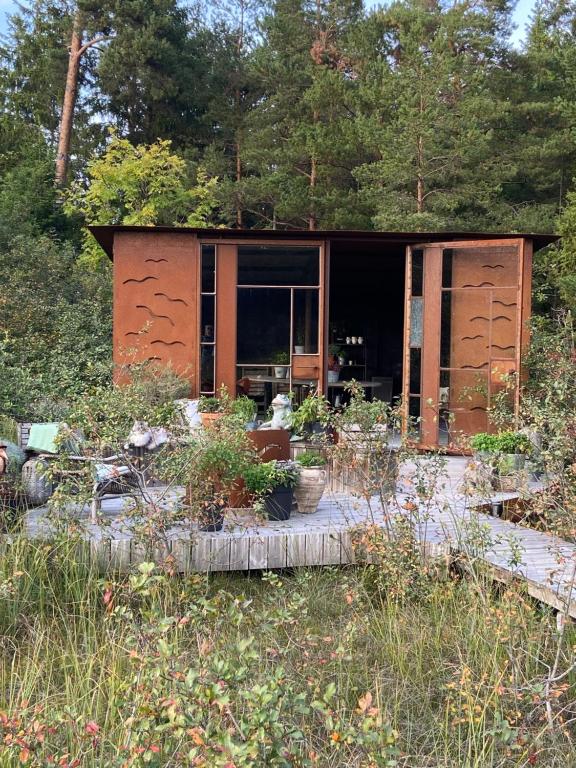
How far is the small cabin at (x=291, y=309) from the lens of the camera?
933cm

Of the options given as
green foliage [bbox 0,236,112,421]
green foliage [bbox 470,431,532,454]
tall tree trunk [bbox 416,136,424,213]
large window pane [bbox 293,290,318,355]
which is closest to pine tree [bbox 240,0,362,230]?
tall tree trunk [bbox 416,136,424,213]

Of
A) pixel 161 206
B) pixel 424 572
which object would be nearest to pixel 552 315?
pixel 161 206

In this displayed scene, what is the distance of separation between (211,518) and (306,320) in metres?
4.84

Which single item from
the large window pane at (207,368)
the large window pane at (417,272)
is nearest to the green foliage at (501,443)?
the large window pane at (417,272)

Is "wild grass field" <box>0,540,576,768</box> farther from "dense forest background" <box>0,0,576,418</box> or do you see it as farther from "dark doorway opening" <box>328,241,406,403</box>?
"dark doorway opening" <box>328,241,406,403</box>

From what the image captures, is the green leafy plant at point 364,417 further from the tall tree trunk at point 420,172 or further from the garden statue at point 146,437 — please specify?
the tall tree trunk at point 420,172

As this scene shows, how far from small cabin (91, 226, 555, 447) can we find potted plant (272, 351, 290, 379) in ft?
0.04

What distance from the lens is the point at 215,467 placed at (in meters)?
5.13

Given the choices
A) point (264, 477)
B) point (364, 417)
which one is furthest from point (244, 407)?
point (364, 417)

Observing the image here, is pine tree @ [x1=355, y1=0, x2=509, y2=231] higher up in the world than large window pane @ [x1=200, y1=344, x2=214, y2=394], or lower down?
higher up

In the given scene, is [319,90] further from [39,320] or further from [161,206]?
[39,320]

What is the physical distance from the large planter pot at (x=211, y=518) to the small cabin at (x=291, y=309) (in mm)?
4314

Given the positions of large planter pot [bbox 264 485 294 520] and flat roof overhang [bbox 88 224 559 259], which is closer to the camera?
large planter pot [bbox 264 485 294 520]

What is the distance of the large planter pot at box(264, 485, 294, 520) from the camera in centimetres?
554
